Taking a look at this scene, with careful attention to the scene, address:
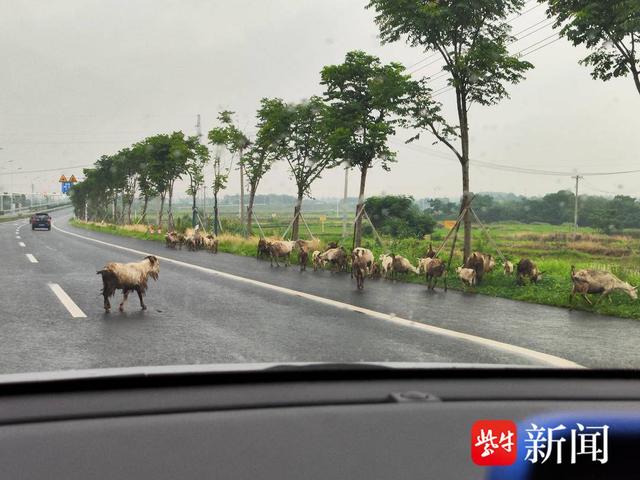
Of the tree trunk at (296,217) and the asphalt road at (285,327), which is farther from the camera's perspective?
the tree trunk at (296,217)

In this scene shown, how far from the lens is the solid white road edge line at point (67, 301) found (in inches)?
349

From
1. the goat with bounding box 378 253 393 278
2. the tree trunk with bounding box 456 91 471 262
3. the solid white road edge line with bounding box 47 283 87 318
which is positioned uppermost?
the tree trunk with bounding box 456 91 471 262

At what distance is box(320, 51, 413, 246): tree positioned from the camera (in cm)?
2042

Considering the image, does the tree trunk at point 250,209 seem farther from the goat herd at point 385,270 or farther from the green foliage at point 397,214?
the green foliage at point 397,214

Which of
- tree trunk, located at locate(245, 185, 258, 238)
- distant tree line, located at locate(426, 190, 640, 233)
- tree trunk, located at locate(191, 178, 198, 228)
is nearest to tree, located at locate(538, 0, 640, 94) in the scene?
tree trunk, located at locate(245, 185, 258, 238)

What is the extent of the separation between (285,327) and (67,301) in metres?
4.27

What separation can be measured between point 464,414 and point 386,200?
3107 inches

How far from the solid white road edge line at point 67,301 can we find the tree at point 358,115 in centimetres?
1072

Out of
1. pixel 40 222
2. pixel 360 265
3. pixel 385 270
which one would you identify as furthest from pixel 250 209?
pixel 40 222

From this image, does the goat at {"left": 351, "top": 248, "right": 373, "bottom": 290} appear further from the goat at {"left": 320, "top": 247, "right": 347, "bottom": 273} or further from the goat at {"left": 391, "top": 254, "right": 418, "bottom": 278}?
the goat at {"left": 320, "top": 247, "right": 347, "bottom": 273}

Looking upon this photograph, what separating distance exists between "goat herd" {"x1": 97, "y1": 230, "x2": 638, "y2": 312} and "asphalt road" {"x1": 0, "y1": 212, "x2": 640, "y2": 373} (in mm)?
437

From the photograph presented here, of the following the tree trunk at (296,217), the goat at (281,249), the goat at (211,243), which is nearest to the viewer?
the goat at (281,249)

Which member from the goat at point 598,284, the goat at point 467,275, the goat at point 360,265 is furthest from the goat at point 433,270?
the goat at point 598,284

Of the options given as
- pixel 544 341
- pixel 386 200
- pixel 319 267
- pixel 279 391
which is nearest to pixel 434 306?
pixel 544 341
